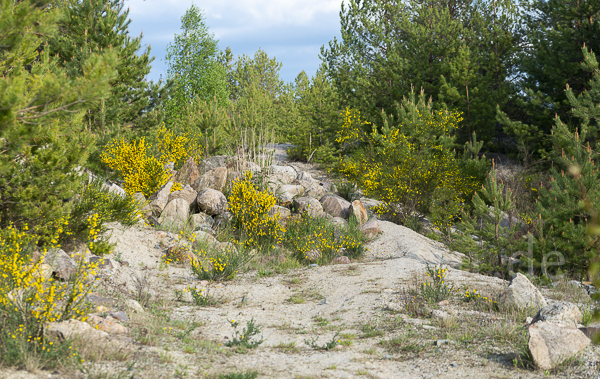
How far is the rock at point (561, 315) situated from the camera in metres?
4.24

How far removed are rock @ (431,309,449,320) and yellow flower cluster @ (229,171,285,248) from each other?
13.9ft

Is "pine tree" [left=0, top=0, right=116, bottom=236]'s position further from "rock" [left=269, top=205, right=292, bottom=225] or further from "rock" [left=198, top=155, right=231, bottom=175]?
"rock" [left=198, top=155, right=231, bottom=175]

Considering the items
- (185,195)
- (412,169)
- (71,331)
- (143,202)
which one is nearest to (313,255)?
(185,195)

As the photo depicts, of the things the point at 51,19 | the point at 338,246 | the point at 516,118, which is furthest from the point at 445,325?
the point at 516,118

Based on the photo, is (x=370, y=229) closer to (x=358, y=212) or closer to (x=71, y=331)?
(x=358, y=212)

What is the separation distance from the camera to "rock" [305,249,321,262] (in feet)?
28.0

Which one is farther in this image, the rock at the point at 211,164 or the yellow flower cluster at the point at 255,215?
the rock at the point at 211,164

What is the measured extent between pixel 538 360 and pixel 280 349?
7.34 feet

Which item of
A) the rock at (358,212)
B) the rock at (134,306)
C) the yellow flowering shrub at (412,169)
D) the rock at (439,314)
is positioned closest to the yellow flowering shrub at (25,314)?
the rock at (134,306)

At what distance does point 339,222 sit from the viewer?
10.2 m

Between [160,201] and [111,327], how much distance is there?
5977 millimetres

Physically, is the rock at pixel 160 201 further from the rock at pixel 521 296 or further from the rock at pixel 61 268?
the rock at pixel 521 296

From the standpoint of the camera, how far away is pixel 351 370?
3.82 metres

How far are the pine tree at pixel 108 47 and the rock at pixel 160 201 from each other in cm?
239
